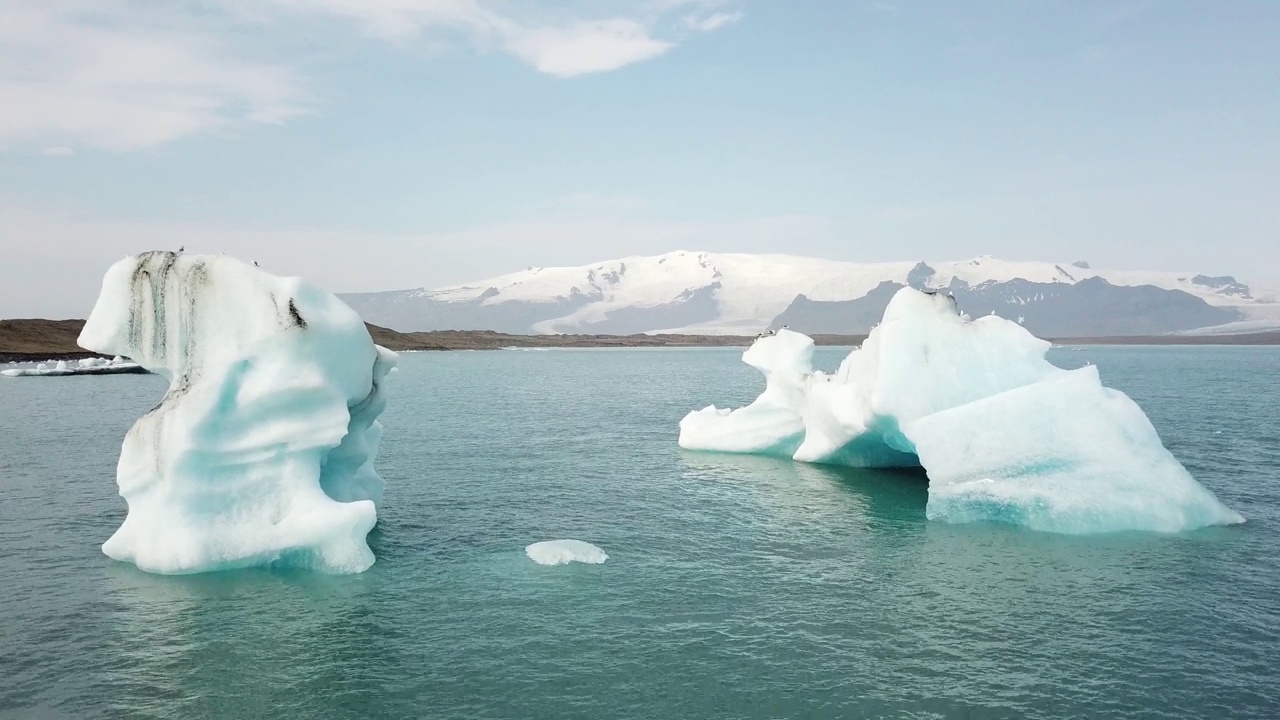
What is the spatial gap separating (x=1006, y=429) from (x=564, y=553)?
13289 mm

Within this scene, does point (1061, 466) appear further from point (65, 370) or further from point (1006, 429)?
point (65, 370)

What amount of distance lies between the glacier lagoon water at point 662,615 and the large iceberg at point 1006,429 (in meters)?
0.82

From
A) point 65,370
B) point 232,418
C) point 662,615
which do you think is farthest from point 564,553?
point 65,370

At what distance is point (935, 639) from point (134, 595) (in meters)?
16.7

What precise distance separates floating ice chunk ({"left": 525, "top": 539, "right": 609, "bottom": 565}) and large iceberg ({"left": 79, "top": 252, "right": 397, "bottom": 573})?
158 inches

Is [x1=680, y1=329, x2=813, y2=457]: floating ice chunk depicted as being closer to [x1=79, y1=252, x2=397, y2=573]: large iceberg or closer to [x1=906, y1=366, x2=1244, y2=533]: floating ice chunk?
[x1=906, y1=366, x2=1244, y2=533]: floating ice chunk

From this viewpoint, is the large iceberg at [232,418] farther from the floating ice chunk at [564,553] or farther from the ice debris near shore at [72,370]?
the ice debris near shore at [72,370]

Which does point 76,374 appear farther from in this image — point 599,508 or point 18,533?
point 599,508

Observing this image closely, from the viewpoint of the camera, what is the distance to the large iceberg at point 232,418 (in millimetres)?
19391

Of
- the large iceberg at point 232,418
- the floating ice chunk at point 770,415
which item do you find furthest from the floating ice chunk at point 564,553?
the floating ice chunk at point 770,415

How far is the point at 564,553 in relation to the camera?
817 inches

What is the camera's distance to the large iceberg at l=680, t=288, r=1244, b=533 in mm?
23031

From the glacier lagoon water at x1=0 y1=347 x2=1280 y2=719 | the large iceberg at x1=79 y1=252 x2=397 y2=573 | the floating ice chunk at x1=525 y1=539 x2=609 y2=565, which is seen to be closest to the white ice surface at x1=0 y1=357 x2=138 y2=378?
the glacier lagoon water at x1=0 y1=347 x2=1280 y2=719

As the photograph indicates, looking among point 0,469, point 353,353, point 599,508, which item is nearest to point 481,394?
point 0,469
